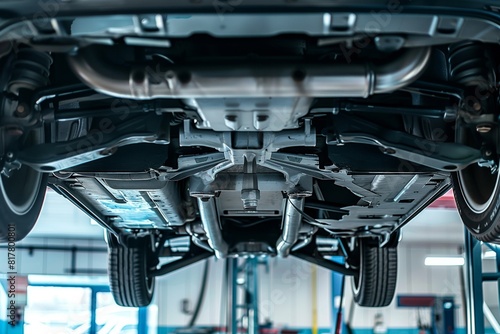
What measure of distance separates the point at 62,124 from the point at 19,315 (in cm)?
783

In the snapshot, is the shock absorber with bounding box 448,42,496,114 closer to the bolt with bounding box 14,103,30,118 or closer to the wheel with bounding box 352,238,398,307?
the bolt with bounding box 14,103,30,118

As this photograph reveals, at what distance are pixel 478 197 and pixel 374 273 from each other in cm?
209

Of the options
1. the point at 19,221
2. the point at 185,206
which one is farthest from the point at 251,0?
the point at 185,206

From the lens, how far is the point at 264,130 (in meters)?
1.96

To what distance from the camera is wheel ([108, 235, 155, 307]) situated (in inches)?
160

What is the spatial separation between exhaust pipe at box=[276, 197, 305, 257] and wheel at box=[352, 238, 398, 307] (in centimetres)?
64

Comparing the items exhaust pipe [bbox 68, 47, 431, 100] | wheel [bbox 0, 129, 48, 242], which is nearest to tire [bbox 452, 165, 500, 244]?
exhaust pipe [bbox 68, 47, 431, 100]

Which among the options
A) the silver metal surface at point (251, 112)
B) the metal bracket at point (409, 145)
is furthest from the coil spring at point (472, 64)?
the silver metal surface at point (251, 112)

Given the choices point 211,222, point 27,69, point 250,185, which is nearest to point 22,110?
point 27,69

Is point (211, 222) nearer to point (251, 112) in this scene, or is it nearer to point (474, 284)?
point (251, 112)

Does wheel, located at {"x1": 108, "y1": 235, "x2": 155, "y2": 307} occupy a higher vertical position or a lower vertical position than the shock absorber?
lower

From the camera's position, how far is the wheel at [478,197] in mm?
2041

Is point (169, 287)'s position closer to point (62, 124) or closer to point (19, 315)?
point (19, 315)

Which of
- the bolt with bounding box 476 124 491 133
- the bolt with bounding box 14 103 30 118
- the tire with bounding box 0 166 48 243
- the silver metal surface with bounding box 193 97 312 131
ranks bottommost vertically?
the tire with bounding box 0 166 48 243
